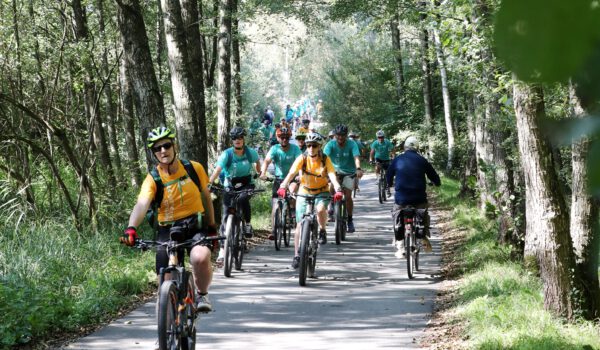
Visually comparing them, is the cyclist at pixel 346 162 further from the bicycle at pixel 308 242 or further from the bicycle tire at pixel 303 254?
the bicycle tire at pixel 303 254

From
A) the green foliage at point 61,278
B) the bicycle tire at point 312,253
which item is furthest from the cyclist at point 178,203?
the bicycle tire at point 312,253

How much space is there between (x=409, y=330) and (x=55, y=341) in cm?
363

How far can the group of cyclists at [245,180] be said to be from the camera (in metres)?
6.18

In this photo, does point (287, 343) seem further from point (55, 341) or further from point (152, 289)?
point (152, 289)

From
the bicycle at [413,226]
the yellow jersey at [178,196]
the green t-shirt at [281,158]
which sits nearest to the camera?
the yellow jersey at [178,196]

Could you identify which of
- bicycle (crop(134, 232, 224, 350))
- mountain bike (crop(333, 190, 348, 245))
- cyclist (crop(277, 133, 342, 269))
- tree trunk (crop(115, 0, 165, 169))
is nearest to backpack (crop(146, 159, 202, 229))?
bicycle (crop(134, 232, 224, 350))

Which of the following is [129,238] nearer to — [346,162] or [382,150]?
[346,162]

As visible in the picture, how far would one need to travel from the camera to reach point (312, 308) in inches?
343

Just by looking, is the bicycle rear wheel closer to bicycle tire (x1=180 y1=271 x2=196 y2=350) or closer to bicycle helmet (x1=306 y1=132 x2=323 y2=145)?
bicycle helmet (x1=306 y1=132 x2=323 y2=145)

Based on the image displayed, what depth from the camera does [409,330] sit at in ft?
25.8

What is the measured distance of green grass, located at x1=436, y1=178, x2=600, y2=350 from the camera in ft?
21.1

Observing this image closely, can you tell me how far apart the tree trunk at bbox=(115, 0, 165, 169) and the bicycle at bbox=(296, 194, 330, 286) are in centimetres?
311

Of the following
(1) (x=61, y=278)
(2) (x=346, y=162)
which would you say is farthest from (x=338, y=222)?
(1) (x=61, y=278)

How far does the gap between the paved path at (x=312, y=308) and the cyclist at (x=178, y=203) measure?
48.0 inches
